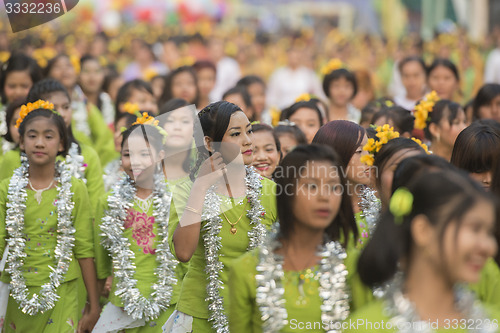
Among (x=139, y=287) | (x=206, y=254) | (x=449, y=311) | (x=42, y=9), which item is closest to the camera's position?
(x=449, y=311)

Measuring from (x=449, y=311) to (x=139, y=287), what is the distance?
Answer: 2.75m

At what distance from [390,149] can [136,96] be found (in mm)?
4578

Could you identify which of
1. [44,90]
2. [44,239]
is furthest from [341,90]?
[44,239]

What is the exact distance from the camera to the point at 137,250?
5.30 m

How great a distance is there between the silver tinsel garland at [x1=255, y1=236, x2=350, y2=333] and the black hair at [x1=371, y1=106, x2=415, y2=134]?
3.20 metres

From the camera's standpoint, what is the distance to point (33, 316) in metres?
5.30

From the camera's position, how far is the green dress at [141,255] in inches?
206

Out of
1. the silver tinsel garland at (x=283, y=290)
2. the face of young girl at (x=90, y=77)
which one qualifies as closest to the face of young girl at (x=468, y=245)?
the silver tinsel garland at (x=283, y=290)

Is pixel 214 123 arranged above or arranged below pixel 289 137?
above

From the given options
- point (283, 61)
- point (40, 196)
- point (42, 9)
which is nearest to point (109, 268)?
point (40, 196)

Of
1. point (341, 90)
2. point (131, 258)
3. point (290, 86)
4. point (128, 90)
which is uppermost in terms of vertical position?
point (128, 90)

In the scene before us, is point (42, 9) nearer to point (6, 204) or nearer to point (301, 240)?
point (6, 204)

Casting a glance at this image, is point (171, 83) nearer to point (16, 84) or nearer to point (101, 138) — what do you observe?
point (101, 138)

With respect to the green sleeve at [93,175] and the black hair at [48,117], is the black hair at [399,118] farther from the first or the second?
the black hair at [48,117]
